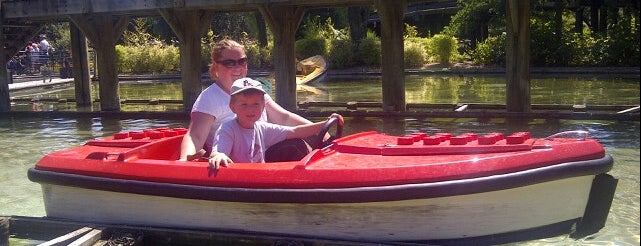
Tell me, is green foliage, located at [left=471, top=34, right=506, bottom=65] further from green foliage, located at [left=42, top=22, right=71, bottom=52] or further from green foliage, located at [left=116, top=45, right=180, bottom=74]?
green foliage, located at [left=42, top=22, right=71, bottom=52]

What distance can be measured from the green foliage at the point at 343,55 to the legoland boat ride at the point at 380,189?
71.1 feet

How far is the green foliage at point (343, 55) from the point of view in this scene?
1012 inches

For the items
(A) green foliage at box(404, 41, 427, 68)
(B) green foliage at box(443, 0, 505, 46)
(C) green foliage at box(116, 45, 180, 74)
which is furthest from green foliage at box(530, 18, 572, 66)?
(C) green foliage at box(116, 45, 180, 74)

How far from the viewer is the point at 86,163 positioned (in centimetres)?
421

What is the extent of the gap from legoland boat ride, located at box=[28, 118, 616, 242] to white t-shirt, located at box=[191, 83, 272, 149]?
0.43m

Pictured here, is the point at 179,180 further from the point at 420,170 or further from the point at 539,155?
the point at 539,155

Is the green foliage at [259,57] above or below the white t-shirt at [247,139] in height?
above

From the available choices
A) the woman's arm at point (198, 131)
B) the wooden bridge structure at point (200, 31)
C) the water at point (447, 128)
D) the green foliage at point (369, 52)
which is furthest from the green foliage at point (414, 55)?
the woman's arm at point (198, 131)

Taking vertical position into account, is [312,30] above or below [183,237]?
above

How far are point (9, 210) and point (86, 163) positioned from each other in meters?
1.65

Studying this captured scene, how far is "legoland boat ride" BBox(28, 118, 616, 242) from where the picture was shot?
11.5ft

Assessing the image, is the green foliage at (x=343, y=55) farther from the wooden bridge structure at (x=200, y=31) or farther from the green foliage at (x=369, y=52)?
the wooden bridge structure at (x=200, y=31)

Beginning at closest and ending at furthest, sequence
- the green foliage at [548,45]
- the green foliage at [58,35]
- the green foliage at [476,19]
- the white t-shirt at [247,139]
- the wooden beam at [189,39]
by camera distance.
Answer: the white t-shirt at [247,139], the wooden beam at [189,39], the green foliage at [548,45], the green foliage at [476,19], the green foliage at [58,35]

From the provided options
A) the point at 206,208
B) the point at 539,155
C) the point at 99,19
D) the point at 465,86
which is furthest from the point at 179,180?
the point at 465,86
